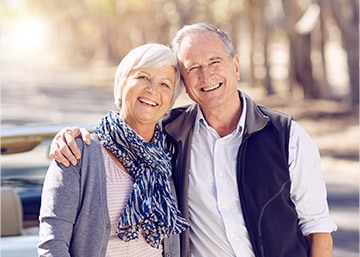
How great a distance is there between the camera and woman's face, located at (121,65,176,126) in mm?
2980

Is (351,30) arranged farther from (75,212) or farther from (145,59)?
(75,212)

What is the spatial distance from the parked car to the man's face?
1200 millimetres

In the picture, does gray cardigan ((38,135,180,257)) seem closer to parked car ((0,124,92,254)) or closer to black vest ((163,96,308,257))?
black vest ((163,96,308,257))

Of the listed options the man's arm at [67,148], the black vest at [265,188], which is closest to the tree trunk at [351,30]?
the black vest at [265,188]

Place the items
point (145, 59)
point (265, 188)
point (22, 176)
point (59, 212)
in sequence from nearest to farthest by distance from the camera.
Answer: point (59, 212) → point (145, 59) → point (265, 188) → point (22, 176)

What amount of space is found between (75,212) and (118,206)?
0.59 ft

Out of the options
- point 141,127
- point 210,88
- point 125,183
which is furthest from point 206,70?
point 125,183

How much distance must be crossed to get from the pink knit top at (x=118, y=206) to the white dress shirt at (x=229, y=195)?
0.29 meters

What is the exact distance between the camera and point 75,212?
2695 millimetres

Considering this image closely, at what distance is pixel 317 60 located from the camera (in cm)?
2350

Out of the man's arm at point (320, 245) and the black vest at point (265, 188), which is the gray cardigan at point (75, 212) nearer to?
the black vest at point (265, 188)

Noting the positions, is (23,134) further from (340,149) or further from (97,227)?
(340,149)

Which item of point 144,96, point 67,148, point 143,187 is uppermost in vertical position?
point 144,96

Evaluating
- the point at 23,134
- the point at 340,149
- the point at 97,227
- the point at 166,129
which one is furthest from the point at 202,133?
the point at 340,149
